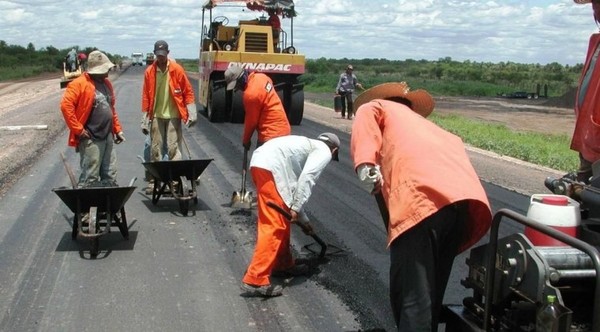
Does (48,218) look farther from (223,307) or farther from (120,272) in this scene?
(223,307)

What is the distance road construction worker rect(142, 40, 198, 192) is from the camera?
9.28 m

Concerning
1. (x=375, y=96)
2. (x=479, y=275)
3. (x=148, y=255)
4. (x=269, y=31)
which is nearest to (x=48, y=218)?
(x=148, y=255)

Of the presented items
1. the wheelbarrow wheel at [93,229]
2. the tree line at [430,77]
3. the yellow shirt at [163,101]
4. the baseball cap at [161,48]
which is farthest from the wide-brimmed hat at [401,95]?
the tree line at [430,77]

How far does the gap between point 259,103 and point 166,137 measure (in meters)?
2.45

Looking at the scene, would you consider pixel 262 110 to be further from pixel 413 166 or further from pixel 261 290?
pixel 413 166

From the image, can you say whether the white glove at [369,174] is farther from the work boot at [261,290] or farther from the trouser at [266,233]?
the work boot at [261,290]

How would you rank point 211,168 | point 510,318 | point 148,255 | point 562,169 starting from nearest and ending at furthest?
point 510,318 < point 148,255 < point 211,168 < point 562,169

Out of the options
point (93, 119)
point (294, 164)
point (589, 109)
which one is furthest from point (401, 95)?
point (93, 119)

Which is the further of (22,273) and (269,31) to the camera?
(269,31)

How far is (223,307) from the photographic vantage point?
5457 millimetres

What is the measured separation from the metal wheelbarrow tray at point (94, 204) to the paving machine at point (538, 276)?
3943 millimetres

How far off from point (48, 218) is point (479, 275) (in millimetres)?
5845

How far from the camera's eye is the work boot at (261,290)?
18.4 ft

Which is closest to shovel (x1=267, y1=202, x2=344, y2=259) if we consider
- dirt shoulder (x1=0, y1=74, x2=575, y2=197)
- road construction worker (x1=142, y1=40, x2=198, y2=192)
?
road construction worker (x1=142, y1=40, x2=198, y2=192)
